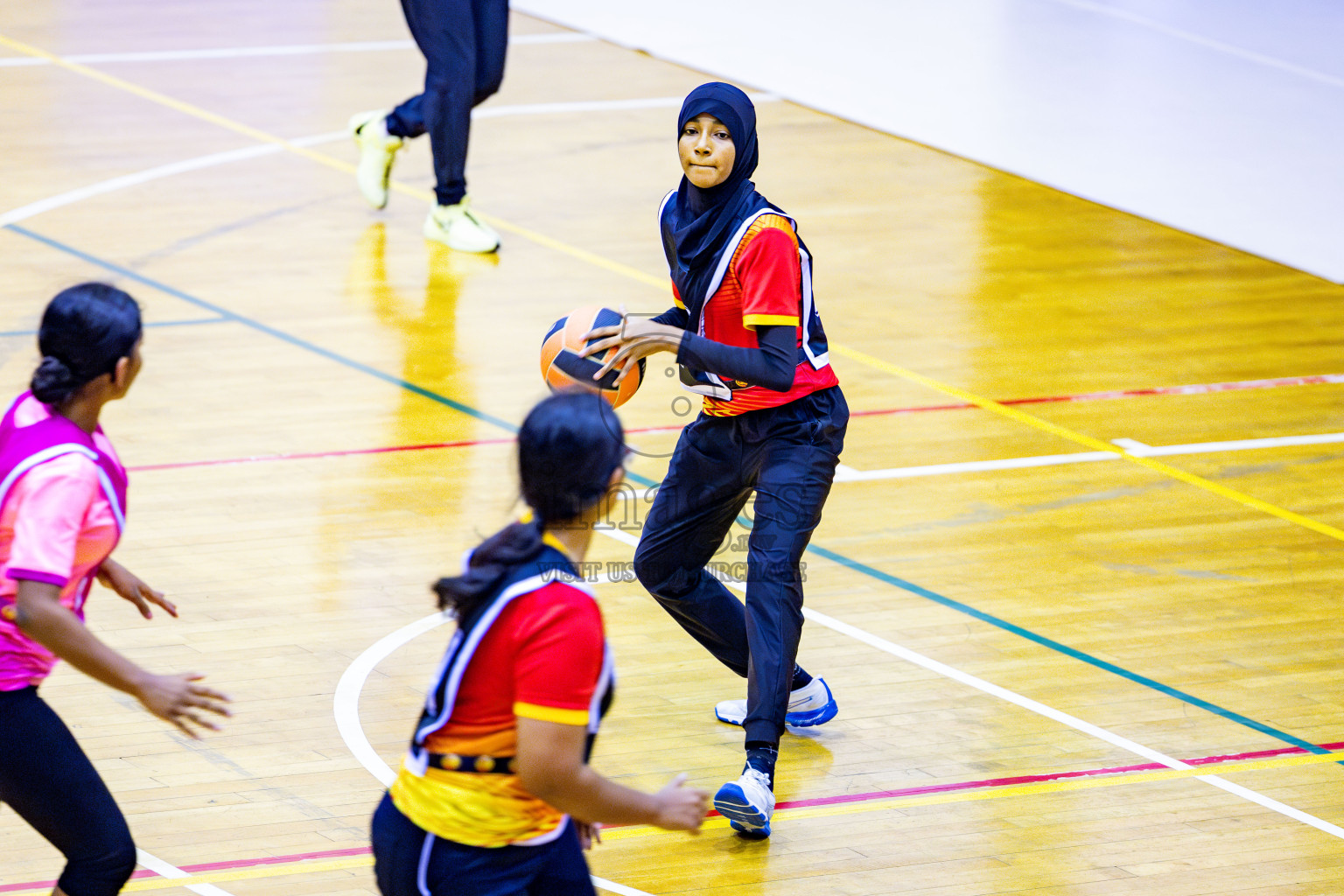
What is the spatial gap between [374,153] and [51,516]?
6.92 m

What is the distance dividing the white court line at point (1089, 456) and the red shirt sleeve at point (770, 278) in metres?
2.68

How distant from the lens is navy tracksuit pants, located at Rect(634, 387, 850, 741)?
4.74m

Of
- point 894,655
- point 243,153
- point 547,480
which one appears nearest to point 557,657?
point 547,480

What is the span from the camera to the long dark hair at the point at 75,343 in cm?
340

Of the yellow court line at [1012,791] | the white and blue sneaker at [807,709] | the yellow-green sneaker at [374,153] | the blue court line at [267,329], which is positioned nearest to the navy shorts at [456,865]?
the yellow court line at [1012,791]

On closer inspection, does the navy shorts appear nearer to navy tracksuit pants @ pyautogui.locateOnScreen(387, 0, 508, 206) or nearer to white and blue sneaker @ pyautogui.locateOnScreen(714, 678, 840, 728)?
white and blue sneaker @ pyautogui.locateOnScreen(714, 678, 840, 728)

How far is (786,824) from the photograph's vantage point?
16.0ft

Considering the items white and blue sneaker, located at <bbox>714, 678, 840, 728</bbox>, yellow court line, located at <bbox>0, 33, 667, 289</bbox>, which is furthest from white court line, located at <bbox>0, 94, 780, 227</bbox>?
white and blue sneaker, located at <bbox>714, 678, 840, 728</bbox>

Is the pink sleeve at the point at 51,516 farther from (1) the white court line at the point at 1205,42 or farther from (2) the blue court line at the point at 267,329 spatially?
(1) the white court line at the point at 1205,42

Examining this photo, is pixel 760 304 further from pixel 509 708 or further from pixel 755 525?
pixel 509 708

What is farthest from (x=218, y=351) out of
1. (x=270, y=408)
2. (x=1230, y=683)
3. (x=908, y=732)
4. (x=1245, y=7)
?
(x=1245, y=7)

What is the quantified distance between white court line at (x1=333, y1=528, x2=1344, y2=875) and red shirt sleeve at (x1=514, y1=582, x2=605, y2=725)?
1.73 metres

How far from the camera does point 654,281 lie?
30.3 ft

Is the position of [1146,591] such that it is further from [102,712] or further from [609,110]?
[609,110]
